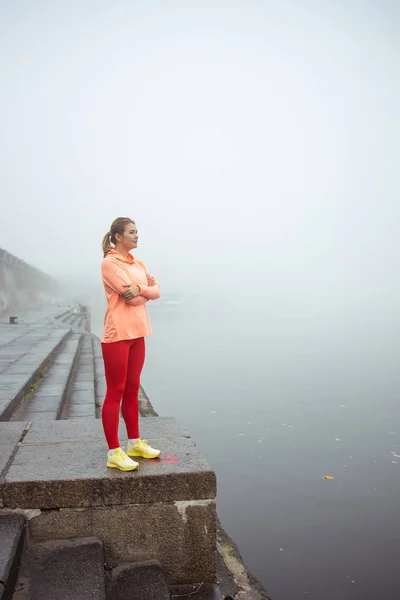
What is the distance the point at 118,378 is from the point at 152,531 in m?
0.89

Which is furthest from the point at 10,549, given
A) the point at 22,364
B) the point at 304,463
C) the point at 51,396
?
the point at 304,463

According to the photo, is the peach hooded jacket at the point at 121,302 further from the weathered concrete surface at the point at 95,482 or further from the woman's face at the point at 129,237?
the weathered concrete surface at the point at 95,482

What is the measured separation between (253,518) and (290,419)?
6.29 m

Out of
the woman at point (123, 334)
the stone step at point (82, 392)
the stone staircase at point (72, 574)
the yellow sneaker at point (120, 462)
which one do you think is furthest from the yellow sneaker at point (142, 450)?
the stone step at point (82, 392)

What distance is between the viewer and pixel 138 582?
8.60ft

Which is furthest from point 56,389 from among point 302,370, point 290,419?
point 302,370

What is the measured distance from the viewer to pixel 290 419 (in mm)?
13062

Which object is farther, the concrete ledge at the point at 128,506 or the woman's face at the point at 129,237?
the woman's face at the point at 129,237

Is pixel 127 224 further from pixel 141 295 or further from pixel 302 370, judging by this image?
pixel 302 370

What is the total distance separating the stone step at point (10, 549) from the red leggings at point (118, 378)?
63cm

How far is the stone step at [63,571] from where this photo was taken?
7.52 feet

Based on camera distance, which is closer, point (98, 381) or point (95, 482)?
point (95, 482)

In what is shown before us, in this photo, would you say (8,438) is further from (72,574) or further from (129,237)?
(129,237)

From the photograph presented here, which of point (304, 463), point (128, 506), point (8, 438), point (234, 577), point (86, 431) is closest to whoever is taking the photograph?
point (128, 506)
